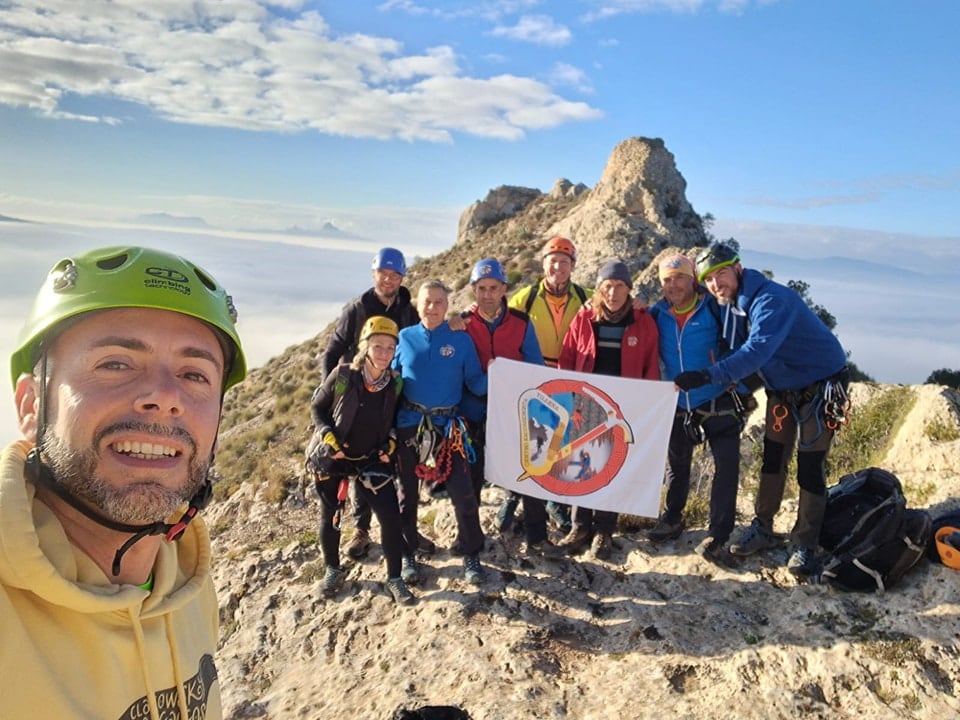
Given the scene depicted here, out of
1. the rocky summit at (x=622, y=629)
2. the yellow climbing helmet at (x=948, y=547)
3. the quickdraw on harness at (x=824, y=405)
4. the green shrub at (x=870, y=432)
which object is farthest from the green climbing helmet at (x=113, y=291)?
the green shrub at (x=870, y=432)

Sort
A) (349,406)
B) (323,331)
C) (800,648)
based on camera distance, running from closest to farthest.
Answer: (800,648)
(349,406)
(323,331)

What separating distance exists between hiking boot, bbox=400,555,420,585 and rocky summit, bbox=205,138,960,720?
20 centimetres

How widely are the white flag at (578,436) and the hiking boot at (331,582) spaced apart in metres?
2.09

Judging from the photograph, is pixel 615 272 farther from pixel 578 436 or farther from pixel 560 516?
pixel 560 516

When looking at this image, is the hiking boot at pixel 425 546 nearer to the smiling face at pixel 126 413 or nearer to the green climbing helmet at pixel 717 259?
the green climbing helmet at pixel 717 259

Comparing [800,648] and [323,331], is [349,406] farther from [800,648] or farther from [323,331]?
[323,331]

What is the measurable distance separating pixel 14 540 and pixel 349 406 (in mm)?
4169

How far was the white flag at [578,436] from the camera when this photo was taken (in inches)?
249

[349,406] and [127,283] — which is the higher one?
[127,283]

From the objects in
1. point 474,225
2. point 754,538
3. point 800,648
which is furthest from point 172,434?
point 474,225

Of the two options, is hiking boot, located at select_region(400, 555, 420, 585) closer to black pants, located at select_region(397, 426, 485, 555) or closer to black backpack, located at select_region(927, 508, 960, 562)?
black pants, located at select_region(397, 426, 485, 555)

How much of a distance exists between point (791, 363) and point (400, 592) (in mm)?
4693

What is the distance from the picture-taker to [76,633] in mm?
1782

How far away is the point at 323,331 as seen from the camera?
35531mm
